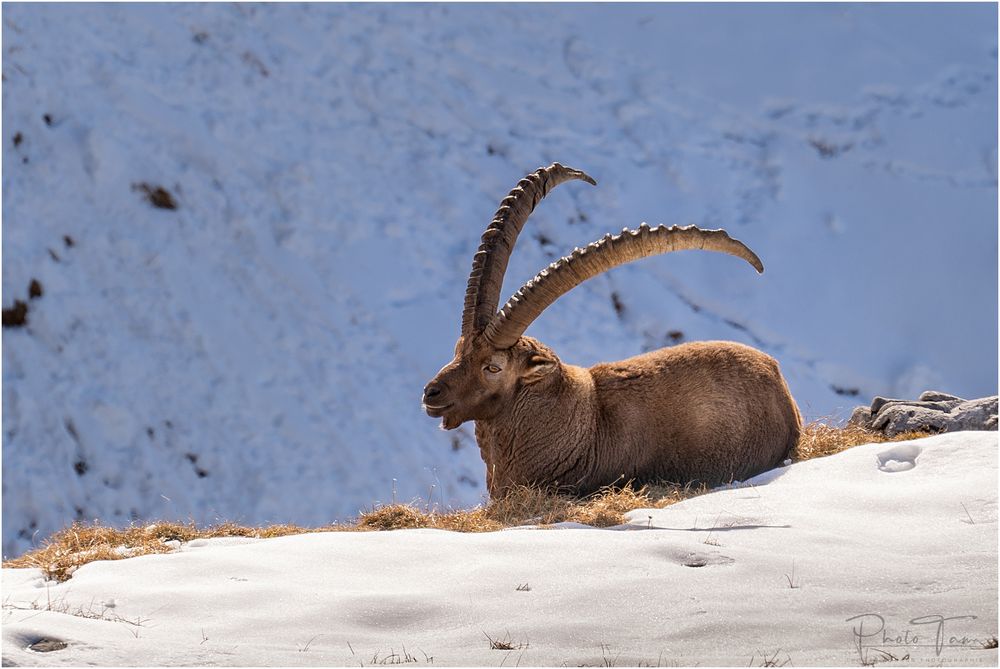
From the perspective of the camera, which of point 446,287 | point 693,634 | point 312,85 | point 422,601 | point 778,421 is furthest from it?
point 312,85

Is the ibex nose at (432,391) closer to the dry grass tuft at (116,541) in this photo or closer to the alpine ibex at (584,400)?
the alpine ibex at (584,400)

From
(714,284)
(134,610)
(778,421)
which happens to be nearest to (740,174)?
(714,284)

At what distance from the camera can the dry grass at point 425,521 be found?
280 inches

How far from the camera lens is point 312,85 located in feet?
65.7

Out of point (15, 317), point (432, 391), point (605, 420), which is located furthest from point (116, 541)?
point (15, 317)

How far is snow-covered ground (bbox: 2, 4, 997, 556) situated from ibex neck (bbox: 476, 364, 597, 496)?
6674 millimetres

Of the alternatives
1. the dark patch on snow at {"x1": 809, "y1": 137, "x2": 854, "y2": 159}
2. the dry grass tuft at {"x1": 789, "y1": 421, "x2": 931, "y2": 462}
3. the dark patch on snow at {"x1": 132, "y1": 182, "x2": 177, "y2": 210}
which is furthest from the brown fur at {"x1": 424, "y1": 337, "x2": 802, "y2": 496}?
the dark patch on snow at {"x1": 809, "y1": 137, "x2": 854, "y2": 159}

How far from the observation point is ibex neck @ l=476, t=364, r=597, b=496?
862 cm

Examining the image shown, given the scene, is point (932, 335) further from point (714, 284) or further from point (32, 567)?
point (32, 567)

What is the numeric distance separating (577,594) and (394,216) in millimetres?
13992

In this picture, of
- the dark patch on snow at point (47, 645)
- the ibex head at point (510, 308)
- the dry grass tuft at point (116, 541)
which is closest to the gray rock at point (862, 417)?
the ibex head at point (510, 308)

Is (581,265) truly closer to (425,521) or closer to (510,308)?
(510,308)

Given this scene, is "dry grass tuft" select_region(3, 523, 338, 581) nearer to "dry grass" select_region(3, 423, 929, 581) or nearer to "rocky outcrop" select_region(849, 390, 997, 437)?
"dry grass" select_region(3, 423, 929, 581)

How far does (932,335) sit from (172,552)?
569 inches
